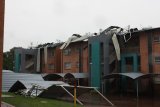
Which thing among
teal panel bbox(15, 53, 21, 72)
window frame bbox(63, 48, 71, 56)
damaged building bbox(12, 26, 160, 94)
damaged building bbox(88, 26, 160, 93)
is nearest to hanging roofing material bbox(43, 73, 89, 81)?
damaged building bbox(12, 26, 160, 94)

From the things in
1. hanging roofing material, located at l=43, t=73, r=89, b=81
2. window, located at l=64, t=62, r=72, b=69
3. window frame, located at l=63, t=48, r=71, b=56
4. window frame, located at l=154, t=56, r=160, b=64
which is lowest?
hanging roofing material, located at l=43, t=73, r=89, b=81

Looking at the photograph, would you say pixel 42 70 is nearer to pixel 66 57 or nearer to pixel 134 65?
pixel 66 57

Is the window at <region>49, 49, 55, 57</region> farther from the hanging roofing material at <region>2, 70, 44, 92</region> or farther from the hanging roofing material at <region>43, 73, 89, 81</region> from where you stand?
the hanging roofing material at <region>2, 70, 44, 92</region>

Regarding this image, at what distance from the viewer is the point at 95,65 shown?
44.8m

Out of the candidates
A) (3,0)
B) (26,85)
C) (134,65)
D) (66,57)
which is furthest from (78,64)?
(3,0)

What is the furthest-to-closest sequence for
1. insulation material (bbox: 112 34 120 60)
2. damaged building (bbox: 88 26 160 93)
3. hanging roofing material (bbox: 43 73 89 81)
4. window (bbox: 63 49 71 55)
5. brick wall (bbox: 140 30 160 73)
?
window (bbox: 63 49 71 55) < hanging roofing material (bbox: 43 73 89 81) < insulation material (bbox: 112 34 120 60) < damaged building (bbox: 88 26 160 93) < brick wall (bbox: 140 30 160 73)

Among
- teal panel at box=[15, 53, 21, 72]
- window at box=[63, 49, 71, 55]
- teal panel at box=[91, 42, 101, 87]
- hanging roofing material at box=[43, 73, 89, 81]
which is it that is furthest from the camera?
teal panel at box=[15, 53, 21, 72]

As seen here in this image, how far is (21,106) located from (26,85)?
37.8ft

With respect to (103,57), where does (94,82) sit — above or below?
below

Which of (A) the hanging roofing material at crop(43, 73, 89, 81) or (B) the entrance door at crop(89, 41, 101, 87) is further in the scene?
(A) the hanging roofing material at crop(43, 73, 89, 81)

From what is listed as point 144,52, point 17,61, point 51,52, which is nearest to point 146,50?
point 144,52

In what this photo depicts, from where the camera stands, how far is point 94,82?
44.3m

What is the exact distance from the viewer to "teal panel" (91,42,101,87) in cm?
4422

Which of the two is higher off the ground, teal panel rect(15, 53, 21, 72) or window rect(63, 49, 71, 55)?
window rect(63, 49, 71, 55)
